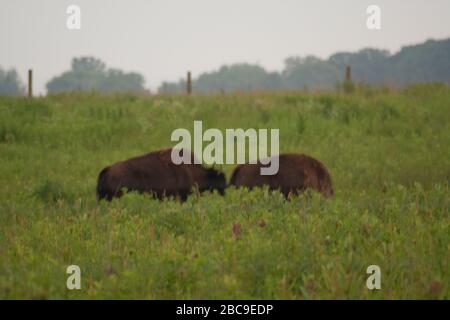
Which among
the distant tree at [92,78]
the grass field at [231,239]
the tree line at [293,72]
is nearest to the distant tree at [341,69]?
Result: the tree line at [293,72]

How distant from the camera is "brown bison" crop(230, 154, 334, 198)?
9883mm

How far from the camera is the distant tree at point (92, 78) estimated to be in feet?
330

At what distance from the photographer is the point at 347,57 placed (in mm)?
93438

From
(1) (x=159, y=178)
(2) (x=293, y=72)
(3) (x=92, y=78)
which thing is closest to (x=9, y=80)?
(3) (x=92, y=78)

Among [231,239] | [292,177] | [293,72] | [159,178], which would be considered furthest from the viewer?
[293,72]

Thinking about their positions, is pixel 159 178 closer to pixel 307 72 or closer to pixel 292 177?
pixel 292 177

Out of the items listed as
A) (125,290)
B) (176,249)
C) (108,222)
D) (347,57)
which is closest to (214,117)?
(108,222)

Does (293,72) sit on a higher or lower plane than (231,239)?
higher

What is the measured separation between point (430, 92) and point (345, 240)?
60.0ft

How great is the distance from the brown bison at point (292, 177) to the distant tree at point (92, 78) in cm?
9128

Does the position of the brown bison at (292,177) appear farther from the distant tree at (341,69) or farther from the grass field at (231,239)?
the distant tree at (341,69)

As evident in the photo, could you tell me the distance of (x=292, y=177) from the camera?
993 centimetres

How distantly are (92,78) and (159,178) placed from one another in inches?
3740

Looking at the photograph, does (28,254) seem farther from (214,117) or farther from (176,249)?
(214,117)
